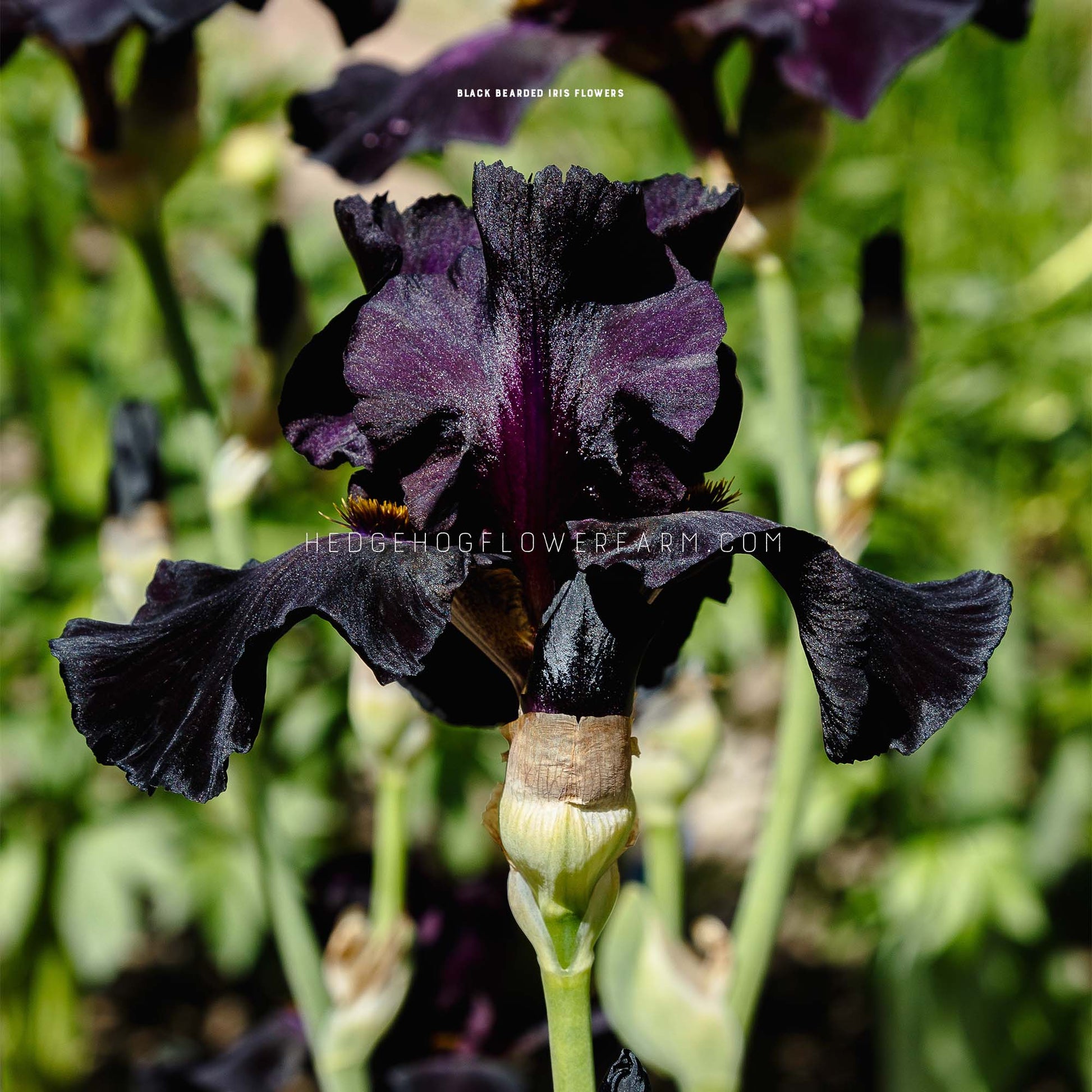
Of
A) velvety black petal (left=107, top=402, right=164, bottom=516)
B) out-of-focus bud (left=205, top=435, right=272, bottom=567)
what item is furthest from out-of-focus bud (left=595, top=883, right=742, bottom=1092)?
velvety black petal (left=107, top=402, right=164, bottom=516)

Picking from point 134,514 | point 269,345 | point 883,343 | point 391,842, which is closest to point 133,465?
point 134,514

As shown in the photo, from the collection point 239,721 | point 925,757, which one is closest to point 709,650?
point 925,757

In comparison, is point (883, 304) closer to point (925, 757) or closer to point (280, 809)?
point (925, 757)

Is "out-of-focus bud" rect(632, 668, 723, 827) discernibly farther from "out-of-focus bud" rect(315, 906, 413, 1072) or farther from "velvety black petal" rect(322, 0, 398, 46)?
"velvety black petal" rect(322, 0, 398, 46)

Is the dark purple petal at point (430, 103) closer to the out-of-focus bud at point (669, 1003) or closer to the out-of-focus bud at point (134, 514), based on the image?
the out-of-focus bud at point (134, 514)

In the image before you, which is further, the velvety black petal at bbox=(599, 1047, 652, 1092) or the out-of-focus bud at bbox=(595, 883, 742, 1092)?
the out-of-focus bud at bbox=(595, 883, 742, 1092)
